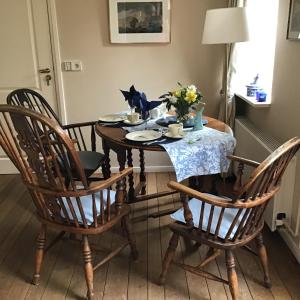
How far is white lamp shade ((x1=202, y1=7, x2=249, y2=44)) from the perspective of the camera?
2.64 m

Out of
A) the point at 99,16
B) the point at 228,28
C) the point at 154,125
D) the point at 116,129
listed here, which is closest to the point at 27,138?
the point at 116,129

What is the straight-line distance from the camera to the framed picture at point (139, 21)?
327cm

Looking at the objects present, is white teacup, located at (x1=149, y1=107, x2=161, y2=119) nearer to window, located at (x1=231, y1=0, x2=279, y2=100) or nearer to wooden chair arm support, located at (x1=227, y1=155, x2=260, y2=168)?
wooden chair arm support, located at (x1=227, y1=155, x2=260, y2=168)

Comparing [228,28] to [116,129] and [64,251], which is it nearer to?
[116,129]

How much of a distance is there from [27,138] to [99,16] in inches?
75.7

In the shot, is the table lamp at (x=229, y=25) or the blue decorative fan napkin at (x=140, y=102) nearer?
the blue decorative fan napkin at (x=140, y=102)

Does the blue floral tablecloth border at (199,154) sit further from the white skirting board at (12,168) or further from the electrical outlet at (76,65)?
the electrical outlet at (76,65)

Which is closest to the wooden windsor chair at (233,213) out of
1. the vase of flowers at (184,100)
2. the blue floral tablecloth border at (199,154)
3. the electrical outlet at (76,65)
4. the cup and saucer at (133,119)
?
the blue floral tablecloth border at (199,154)

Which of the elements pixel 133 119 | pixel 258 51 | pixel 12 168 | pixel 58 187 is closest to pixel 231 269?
pixel 58 187

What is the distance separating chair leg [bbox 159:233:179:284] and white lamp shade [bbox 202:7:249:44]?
5.01 feet

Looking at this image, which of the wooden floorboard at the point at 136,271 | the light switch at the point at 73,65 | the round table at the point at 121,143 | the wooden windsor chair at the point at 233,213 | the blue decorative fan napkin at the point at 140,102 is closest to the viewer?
the wooden windsor chair at the point at 233,213

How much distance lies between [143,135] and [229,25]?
112 cm

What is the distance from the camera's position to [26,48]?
3.40m

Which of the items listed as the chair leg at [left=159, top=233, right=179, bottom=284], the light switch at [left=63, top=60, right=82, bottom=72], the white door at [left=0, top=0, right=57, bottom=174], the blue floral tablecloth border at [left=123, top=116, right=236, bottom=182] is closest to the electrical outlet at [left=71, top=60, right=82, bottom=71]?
the light switch at [left=63, top=60, right=82, bottom=72]
